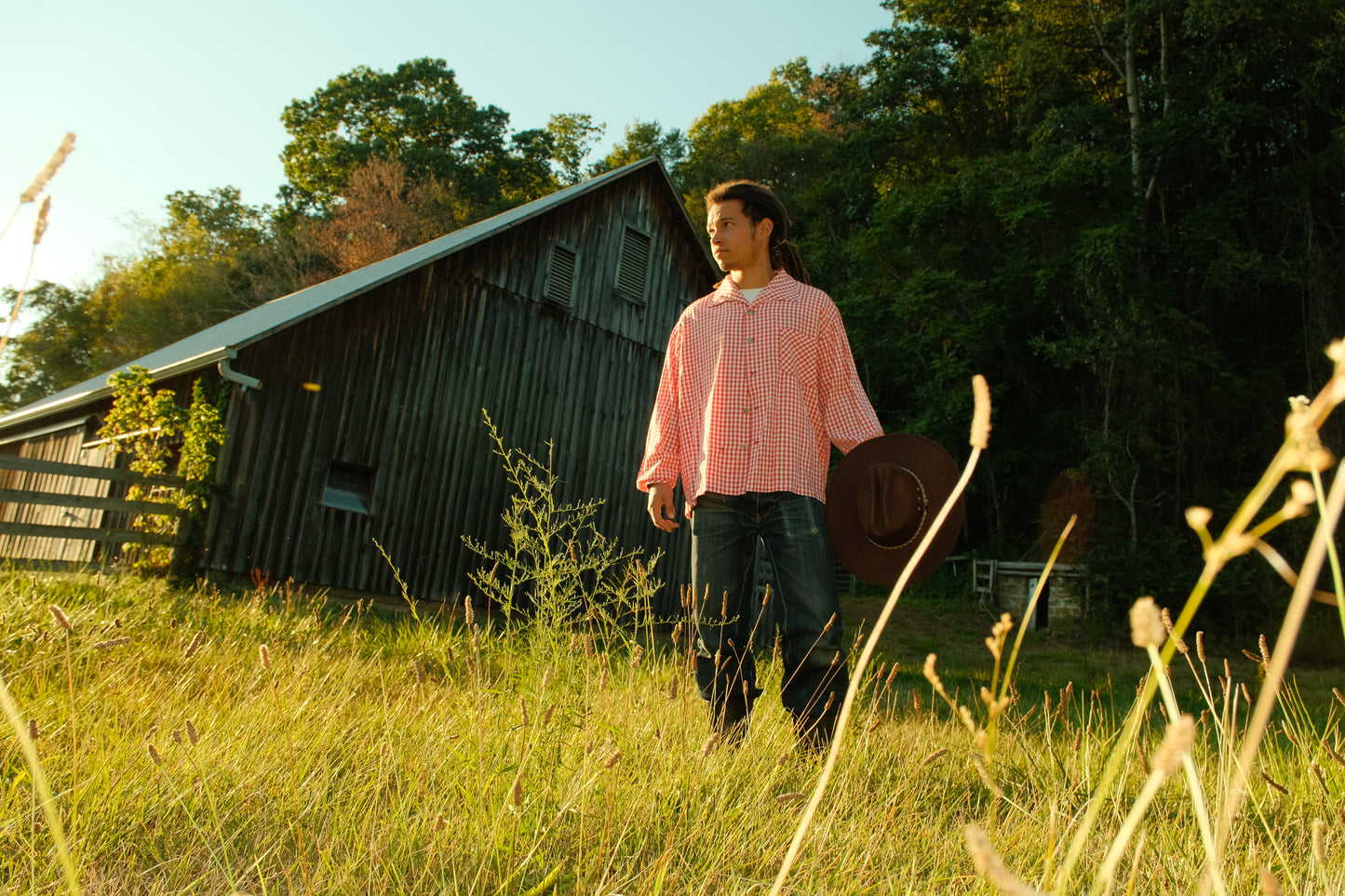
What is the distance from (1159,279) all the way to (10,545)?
828 inches

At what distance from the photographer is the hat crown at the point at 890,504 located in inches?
112

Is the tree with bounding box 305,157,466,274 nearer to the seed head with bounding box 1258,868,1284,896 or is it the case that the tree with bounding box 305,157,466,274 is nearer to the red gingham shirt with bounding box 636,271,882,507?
the red gingham shirt with bounding box 636,271,882,507

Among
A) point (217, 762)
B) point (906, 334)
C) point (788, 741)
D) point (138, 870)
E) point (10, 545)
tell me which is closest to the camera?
point (138, 870)

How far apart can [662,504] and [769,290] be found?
0.88 metres

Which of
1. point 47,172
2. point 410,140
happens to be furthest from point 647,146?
point 47,172

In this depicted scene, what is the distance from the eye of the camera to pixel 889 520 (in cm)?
288

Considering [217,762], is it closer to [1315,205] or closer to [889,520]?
[889,520]

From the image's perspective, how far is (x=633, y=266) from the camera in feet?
43.8

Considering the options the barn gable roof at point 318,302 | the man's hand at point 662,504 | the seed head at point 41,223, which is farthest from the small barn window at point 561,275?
the seed head at point 41,223

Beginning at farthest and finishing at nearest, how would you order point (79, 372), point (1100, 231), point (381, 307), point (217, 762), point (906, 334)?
1. point (79, 372)
2. point (906, 334)
3. point (1100, 231)
4. point (381, 307)
5. point (217, 762)

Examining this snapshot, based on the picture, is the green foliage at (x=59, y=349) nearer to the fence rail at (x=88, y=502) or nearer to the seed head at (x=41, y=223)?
the fence rail at (x=88, y=502)

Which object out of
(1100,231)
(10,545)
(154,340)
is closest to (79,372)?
(154,340)

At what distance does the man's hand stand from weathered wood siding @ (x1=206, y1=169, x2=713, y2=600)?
771 cm

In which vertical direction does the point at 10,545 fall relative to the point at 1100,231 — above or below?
below
